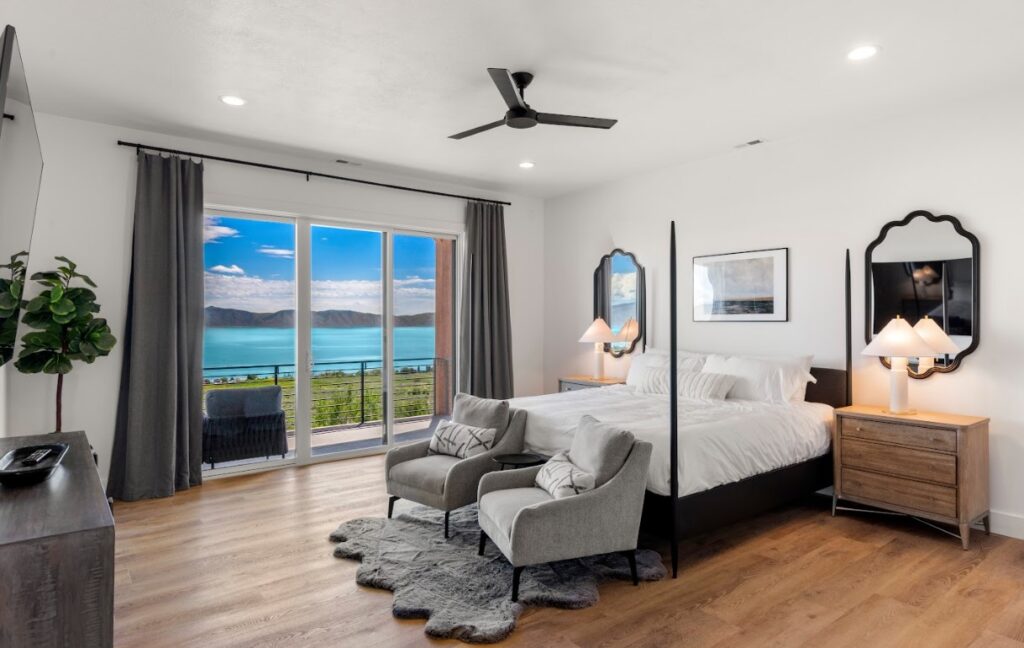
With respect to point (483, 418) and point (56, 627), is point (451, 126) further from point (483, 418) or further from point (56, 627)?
point (56, 627)

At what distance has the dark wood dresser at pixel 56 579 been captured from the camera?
4.06ft

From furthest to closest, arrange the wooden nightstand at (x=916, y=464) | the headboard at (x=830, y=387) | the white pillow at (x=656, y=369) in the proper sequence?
the white pillow at (x=656, y=369)
the headboard at (x=830, y=387)
the wooden nightstand at (x=916, y=464)

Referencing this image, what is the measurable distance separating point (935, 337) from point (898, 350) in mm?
278

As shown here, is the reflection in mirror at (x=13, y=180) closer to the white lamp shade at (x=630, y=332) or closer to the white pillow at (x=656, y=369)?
the white pillow at (x=656, y=369)

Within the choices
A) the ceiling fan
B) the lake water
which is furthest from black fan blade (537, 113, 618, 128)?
the lake water

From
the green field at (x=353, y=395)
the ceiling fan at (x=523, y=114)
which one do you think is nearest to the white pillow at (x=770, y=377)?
the ceiling fan at (x=523, y=114)

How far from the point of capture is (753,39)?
9.73 feet

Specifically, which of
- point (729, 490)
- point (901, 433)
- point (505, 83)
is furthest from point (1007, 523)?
point (505, 83)

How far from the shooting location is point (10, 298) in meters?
1.65

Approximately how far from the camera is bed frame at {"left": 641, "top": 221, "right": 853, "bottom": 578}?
3.01m

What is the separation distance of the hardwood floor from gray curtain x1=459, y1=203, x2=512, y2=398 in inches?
95.7

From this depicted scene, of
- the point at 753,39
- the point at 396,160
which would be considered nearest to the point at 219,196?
the point at 396,160

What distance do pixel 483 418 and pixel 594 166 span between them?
112 inches

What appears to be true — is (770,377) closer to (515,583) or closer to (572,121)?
(572,121)
